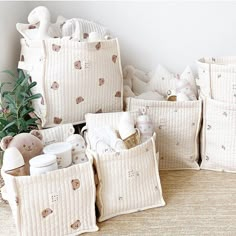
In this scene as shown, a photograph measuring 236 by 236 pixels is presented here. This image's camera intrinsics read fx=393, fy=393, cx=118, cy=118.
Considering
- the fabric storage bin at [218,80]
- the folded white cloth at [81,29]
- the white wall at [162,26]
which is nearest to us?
the fabric storage bin at [218,80]

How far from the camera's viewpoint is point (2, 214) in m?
Answer: 1.66

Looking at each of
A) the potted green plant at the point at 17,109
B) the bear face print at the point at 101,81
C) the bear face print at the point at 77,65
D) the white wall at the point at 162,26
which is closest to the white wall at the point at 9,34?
the white wall at the point at 162,26

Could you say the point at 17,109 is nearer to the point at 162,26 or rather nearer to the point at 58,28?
the point at 58,28

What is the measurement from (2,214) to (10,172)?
0.99ft

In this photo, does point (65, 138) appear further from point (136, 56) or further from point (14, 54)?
point (136, 56)

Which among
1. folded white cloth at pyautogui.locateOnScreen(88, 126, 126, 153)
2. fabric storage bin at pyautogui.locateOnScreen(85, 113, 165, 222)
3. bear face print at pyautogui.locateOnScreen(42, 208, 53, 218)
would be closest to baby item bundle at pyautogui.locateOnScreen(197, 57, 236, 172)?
fabric storage bin at pyautogui.locateOnScreen(85, 113, 165, 222)

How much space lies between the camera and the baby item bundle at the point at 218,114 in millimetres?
1873

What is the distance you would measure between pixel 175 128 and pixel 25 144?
0.76 m

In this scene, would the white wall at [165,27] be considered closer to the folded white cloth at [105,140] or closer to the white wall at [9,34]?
Result: the white wall at [9,34]

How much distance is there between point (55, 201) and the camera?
146 centimetres

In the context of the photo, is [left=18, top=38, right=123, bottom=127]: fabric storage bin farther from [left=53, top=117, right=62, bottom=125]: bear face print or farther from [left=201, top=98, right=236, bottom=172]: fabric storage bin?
[left=201, top=98, right=236, bottom=172]: fabric storage bin

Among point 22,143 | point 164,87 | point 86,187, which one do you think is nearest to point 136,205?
point 86,187

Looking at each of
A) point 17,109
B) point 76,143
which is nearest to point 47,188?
point 76,143

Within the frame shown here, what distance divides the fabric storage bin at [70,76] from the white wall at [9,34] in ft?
0.28
